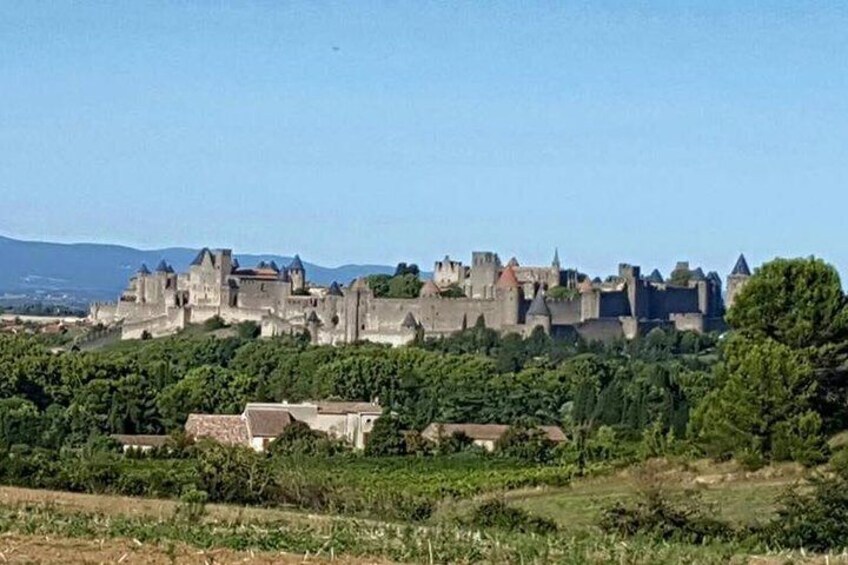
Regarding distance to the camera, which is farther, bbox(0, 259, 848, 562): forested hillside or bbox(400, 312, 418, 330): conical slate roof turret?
bbox(400, 312, 418, 330): conical slate roof turret

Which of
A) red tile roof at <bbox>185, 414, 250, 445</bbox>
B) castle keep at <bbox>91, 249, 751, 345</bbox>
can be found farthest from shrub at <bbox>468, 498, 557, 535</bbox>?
castle keep at <bbox>91, 249, 751, 345</bbox>

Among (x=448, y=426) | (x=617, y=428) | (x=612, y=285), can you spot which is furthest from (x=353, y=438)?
(x=612, y=285)

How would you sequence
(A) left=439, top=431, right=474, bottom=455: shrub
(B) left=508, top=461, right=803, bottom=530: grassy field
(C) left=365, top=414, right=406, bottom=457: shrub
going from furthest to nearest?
(A) left=439, top=431, right=474, bottom=455: shrub < (C) left=365, top=414, right=406, bottom=457: shrub < (B) left=508, top=461, right=803, bottom=530: grassy field

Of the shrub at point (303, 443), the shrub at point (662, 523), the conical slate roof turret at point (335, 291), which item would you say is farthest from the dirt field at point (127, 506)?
the conical slate roof turret at point (335, 291)

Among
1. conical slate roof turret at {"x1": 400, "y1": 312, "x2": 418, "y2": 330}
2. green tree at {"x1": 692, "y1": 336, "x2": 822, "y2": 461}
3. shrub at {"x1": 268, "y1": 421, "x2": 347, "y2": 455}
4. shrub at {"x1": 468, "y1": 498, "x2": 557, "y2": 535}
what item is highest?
conical slate roof turret at {"x1": 400, "y1": 312, "x2": 418, "y2": 330}

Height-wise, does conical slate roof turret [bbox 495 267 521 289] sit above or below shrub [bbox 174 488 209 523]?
above

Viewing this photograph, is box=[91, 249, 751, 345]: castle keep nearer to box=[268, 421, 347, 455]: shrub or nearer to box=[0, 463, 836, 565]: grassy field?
box=[268, 421, 347, 455]: shrub

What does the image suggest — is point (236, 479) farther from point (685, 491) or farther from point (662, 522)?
point (662, 522)
